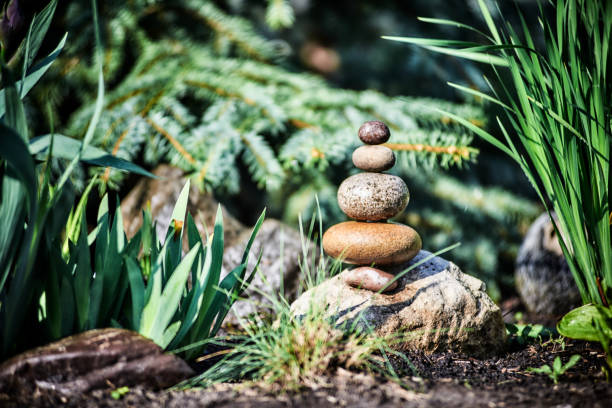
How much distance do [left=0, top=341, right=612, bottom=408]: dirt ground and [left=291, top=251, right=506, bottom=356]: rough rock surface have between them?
26cm

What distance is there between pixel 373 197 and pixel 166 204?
1436 millimetres

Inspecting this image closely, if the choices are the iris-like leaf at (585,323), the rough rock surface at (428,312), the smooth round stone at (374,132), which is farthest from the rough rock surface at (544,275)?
the smooth round stone at (374,132)

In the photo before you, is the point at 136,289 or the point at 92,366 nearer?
the point at 92,366

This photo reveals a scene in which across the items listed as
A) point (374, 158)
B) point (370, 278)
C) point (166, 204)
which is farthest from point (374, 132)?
point (166, 204)

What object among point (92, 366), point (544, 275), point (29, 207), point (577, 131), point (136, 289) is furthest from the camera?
point (544, 275)

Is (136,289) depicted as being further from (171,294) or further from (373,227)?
(373,227)

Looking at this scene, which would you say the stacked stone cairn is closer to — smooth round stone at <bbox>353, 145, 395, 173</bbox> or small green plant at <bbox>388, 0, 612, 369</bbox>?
smooth round stone at <bbox>353, 145, 395, 173</bbox>

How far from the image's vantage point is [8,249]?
1.31m

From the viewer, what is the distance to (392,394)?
1315 mm

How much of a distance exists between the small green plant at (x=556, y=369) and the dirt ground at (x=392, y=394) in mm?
20

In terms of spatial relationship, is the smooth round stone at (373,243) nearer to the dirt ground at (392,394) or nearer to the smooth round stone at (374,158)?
the smooth round stone at (374,158)

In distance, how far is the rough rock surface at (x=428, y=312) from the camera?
1.80m

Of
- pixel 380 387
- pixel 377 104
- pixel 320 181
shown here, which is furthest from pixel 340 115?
pixel 380 387

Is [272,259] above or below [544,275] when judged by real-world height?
above
